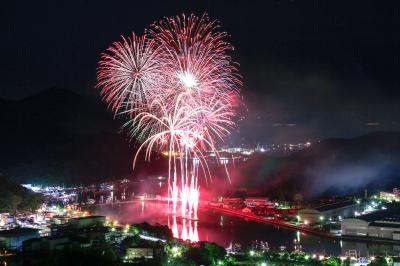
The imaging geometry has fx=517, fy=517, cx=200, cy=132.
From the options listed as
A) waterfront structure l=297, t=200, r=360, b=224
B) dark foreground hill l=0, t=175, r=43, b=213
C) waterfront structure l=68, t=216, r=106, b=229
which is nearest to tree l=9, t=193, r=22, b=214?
dark foreground hill l=0, t=175, r=43, b=213

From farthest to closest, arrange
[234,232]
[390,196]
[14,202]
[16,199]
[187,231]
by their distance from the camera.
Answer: [390,196]
[16,199]
[14,202]
[234,232]
[187,231]

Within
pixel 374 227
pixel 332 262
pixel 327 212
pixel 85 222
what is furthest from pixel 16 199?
pixel 374 227

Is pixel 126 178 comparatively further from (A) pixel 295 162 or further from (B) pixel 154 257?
(B) pixel 154 257

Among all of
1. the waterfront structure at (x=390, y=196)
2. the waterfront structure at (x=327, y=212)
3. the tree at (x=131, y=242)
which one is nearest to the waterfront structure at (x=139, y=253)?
the tree at (x=131, y=242)

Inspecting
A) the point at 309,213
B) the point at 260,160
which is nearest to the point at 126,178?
the point at 260,160

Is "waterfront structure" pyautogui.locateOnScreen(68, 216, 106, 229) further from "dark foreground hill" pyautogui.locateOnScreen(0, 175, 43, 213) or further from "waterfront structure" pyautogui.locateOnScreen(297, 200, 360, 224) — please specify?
"waterfront structure" pyautogui.locateOnScreen(297, 200, 360, 224)

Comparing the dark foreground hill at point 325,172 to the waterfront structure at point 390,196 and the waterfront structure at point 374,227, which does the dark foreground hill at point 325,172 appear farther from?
the waterfront structure at point 374,227

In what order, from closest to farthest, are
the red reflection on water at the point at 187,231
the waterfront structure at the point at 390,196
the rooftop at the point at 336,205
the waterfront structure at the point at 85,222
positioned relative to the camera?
the waterfront structure at the point at 85,222, the red reflection on water at the point at 187,231, the rooftop at the point at 336,205, the waterfront structure at the point at 390,196

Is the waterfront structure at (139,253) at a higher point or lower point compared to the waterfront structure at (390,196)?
lower

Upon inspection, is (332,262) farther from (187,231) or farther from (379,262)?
(187,231)
